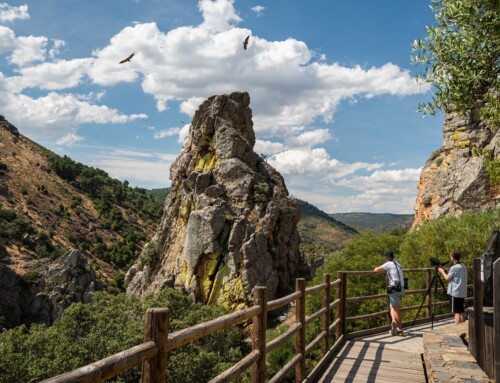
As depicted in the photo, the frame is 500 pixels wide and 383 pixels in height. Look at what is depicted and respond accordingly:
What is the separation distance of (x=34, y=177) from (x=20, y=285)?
175ft

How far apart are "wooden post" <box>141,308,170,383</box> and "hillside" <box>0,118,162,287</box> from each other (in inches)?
2886

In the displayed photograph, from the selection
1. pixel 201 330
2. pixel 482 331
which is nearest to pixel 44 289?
pixel 482 331

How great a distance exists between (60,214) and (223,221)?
6242cm

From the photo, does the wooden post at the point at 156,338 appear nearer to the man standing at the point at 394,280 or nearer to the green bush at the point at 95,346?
the man standing at the point at 394,280

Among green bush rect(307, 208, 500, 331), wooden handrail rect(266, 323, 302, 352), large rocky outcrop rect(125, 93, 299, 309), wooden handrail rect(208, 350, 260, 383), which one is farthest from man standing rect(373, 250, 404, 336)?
large rocky outcrop rect(125, 93, 299, 309)

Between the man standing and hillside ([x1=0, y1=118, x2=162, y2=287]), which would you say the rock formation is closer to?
hillside ([x1=0, y1=118, x2=162, y2=287])

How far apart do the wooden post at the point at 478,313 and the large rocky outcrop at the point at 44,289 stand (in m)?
53.3

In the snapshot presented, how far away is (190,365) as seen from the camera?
77.4 feet

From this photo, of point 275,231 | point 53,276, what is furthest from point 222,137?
point 53,276

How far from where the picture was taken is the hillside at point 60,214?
77000 mm

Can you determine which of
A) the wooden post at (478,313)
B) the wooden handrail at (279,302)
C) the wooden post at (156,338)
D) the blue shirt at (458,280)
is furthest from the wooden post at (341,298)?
the wooden post at (156,338)

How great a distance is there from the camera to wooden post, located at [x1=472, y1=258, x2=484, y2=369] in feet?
18.6

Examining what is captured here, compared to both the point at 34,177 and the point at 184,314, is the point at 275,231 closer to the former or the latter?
the point at 184,314

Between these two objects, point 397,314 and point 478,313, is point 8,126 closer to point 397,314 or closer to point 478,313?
point 397,314
